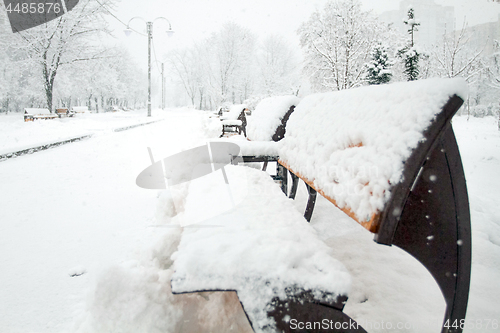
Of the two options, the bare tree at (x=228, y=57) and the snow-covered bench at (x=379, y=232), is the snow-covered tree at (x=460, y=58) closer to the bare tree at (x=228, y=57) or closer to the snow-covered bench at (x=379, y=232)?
the snow-covered bench at (x=379, y=232)

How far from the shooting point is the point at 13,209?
8.71 feet

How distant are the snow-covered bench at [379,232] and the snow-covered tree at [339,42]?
1275 cm

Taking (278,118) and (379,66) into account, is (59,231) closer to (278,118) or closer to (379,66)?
(278,118)

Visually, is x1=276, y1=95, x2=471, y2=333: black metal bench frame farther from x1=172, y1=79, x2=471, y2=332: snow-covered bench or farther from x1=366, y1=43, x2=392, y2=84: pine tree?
x1=366, y1=43, x2=392, y2=84: pine tree

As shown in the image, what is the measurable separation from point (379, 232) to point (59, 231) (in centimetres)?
265

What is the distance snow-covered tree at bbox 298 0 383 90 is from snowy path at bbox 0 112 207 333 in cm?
1207

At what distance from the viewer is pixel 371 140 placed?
3.05ft

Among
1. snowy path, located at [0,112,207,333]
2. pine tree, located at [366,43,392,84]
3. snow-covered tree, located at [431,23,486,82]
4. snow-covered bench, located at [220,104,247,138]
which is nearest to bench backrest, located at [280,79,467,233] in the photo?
snowy path, located at [0,112,207,333]

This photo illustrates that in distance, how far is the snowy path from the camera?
4.76ft

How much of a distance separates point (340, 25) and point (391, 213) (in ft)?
56.9

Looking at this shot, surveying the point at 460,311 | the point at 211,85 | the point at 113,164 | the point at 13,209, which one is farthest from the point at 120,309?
the point at 211,85

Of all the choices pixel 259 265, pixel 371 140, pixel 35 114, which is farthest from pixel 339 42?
pixel 35 114

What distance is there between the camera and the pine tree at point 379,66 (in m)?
18.2

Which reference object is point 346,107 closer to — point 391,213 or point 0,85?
point 391,213
